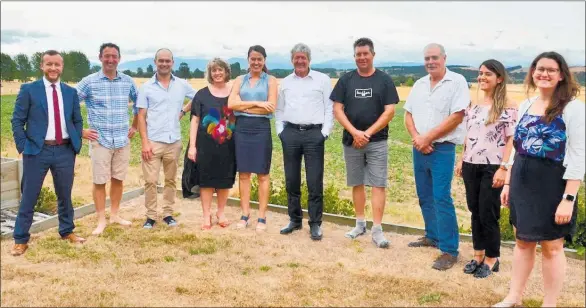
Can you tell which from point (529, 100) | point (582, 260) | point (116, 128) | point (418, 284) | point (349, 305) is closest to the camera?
point (529, 100)

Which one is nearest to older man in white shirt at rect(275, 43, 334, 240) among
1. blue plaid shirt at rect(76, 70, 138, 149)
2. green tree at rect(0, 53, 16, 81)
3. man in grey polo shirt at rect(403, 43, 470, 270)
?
man in grey polo shirt at rect(403, 43, 470, 270)

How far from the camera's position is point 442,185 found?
4965mm

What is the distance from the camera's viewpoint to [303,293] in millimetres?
4281

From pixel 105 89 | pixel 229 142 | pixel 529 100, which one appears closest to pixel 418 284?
pixel 529 100

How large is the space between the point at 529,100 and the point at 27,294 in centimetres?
400

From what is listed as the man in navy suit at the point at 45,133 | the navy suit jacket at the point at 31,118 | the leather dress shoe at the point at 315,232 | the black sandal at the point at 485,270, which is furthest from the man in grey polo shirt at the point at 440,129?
the navy suit jacket at the point at 31,118

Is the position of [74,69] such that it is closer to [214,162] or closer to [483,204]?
[214,162]

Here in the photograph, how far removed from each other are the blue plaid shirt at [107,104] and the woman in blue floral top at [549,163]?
3990mm

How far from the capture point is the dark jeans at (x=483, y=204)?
4.59 meters

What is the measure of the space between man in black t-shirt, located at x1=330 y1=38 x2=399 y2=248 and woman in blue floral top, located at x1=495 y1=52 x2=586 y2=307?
1.81 m

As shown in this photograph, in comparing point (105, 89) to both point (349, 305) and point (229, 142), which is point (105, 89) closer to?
point (229, 142)

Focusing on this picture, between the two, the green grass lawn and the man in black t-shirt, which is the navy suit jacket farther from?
the green grass lawn

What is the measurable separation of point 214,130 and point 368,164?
1703 mm

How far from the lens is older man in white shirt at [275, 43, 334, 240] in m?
5.57
